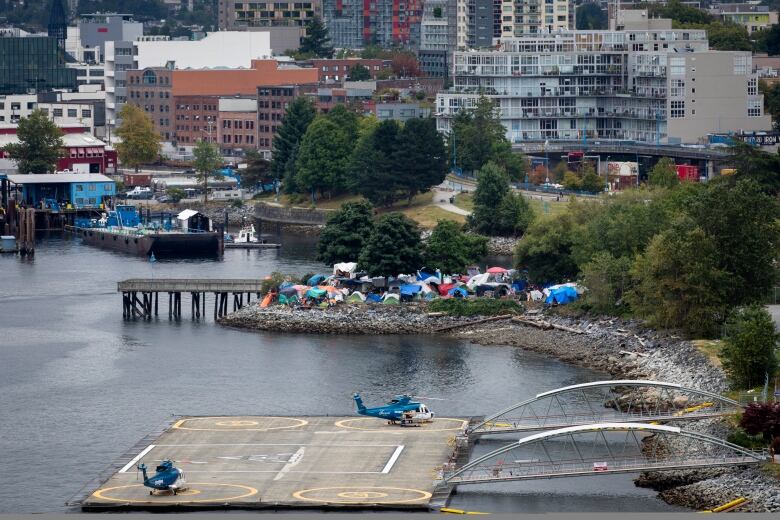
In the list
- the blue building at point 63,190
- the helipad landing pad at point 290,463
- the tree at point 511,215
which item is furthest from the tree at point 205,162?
the helipad landing pad at point 290,463

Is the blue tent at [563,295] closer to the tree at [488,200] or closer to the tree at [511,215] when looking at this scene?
the tree at [511,215]

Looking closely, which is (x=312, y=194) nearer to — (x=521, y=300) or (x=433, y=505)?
(x=521, y=300)

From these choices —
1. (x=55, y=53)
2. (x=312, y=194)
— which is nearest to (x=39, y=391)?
(x=312, y=194)

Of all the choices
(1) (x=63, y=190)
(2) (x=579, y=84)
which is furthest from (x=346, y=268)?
(2) (x=579, y=84)

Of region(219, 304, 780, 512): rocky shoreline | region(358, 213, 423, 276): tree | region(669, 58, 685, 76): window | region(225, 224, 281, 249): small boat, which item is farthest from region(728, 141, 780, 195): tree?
region(669, 58, 685, 76): window

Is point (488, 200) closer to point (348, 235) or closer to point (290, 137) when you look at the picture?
point (348, 235)
